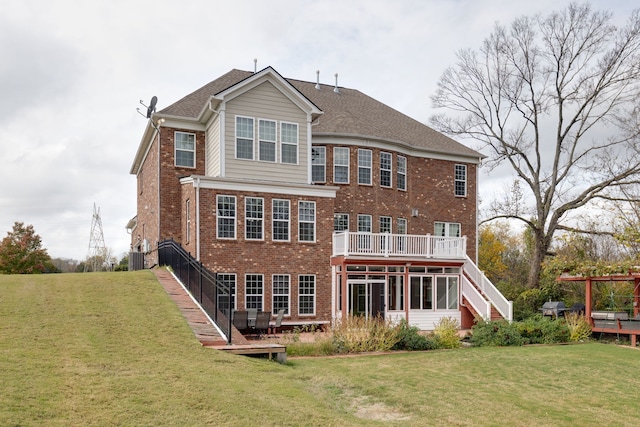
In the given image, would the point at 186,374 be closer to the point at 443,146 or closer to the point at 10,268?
the point at 443,146

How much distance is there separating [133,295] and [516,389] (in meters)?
10.3

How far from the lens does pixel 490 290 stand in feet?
80.7

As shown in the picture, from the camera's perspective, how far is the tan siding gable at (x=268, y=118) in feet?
71.4

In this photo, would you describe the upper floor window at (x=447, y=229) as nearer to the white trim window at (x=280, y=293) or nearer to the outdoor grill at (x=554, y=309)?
the outdoor grill at (x=554, y=309)

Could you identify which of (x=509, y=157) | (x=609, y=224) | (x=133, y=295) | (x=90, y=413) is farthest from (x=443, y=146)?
(x=90, y=413)

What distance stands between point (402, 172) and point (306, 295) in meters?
8.65

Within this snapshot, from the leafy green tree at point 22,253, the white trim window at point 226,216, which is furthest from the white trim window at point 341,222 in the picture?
the leafy green tree at point 22,253

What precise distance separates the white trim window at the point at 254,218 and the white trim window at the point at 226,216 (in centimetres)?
45

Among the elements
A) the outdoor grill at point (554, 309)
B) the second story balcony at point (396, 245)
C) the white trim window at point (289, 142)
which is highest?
the white trim window at point (289, 142)

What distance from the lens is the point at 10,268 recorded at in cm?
4169

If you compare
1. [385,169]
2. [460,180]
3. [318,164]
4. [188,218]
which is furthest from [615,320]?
[188,218]

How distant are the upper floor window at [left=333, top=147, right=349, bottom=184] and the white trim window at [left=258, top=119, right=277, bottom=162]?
3553 millimetres

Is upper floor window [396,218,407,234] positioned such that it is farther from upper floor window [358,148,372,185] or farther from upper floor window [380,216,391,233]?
upper floor window [358,148,372,185]

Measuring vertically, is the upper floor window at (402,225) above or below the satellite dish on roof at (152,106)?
below
